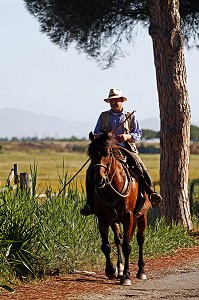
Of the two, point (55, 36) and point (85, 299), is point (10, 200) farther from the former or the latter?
point (55, 36)

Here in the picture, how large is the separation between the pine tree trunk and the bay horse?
5.24m

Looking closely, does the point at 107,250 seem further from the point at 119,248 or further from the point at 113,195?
the point at 113,195

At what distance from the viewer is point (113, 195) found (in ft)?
38.9

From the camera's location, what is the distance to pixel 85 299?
10.8m

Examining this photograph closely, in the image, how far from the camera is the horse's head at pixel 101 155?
1125 cm

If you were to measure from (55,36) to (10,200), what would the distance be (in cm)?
938

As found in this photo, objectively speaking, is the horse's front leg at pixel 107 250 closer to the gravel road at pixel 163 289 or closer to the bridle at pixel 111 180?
the gravel road at pixel 163 289

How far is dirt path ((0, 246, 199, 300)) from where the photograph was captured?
1102cm

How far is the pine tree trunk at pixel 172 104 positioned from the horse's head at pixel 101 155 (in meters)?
6.26

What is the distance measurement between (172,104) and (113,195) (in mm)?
6196

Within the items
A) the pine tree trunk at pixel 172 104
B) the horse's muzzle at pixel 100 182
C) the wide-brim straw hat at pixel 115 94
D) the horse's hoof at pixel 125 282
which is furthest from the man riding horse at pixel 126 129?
the pine tree trunk at pixel 172 104

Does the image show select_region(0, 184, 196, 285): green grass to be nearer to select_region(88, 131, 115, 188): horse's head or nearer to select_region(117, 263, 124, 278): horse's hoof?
select_region(117, 263, 124, 278): horse's hoof

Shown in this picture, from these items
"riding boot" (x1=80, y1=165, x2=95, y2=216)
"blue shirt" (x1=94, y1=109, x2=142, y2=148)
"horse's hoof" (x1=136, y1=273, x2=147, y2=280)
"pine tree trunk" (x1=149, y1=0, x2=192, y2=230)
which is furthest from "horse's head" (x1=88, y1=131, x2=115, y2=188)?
"pine tree trunk" (x1=149, y1=0, x2=192, y2=230)

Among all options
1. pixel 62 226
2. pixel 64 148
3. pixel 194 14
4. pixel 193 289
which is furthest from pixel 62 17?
pixel 64 148
